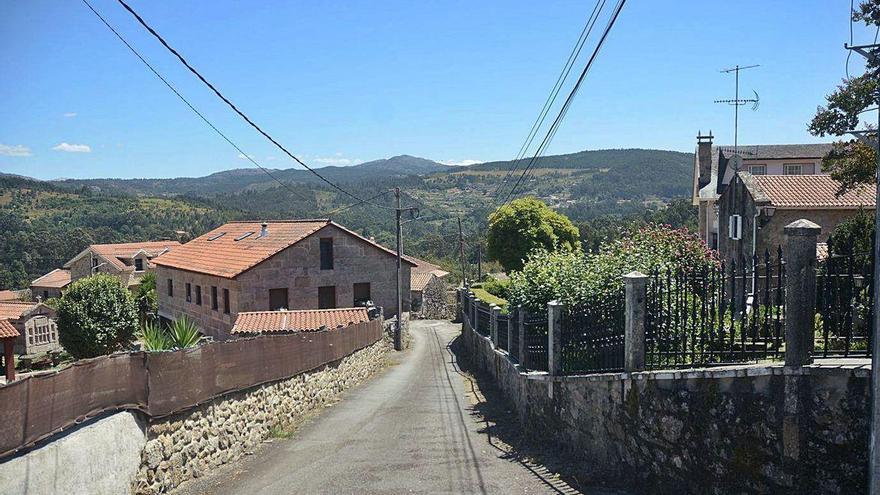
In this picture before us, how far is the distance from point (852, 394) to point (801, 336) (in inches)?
26.8

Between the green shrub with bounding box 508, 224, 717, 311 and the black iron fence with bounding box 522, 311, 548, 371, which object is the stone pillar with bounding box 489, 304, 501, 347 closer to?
the green shrub with bounding box 508, 224, 717, 311

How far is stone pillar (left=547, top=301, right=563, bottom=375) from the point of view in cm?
1152

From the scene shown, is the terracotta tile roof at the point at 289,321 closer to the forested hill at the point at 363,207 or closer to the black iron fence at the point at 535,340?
the black iron fence at the point at 535,340

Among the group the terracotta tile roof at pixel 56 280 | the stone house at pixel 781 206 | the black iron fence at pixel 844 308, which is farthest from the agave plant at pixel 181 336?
the terracotta tile roof at pixel 56 280

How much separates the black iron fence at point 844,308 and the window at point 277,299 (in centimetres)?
2484

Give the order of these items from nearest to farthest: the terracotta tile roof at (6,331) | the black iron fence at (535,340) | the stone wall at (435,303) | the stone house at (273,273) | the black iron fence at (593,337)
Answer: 1. the black iron fence at (593,337)
2. the black iron fence at (535,340)
3. the terracotta tile roof at (6,331)
4. the stone house at (273,273)
5. the stone wall at (435,303)

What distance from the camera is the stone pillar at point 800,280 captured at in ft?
22.6

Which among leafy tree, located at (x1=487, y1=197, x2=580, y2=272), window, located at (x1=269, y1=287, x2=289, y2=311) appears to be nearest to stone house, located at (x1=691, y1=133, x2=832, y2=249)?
leafy tree, located at (x1=487, y1=197, x2=580, y2=272)

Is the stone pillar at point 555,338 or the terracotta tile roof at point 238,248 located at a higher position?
the terracotta tile roof at point 238,248

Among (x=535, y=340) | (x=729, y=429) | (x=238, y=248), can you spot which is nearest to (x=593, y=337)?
(x=535, y=340)

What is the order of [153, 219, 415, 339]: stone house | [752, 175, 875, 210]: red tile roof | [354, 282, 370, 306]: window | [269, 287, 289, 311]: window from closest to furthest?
[752, 175, 875, 210]: red tile roof, [153, 219, 415, 339]: stone house, [269, 287, 289, 311]: window, [354, 282, 370, 306]: window

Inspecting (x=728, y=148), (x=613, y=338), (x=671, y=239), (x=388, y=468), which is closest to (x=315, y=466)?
(x=388, y=468)

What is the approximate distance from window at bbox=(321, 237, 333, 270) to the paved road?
48.0ft

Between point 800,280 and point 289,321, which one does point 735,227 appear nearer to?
point 289,321
